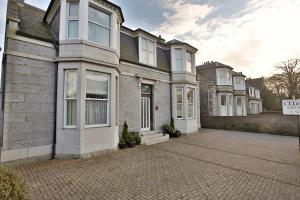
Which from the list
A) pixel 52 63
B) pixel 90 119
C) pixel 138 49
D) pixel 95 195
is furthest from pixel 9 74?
pixel 138 49

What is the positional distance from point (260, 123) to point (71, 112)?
15.4 m

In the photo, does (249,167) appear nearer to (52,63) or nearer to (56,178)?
(56,178)

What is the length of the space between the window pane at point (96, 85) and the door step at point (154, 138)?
3.68m

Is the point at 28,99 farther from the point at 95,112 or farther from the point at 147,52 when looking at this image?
the point at 147,52

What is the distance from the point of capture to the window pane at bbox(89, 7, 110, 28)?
26.1 feet

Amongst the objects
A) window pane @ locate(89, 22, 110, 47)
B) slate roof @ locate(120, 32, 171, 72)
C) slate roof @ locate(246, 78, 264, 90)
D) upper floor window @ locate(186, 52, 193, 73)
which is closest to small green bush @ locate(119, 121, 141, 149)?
slate roof @ locate(120, 32, 171, 72)

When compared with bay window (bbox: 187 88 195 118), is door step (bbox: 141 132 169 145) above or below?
below

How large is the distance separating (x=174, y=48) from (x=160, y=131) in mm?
6692

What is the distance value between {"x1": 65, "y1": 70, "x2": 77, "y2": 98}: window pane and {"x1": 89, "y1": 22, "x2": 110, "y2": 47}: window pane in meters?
1.91

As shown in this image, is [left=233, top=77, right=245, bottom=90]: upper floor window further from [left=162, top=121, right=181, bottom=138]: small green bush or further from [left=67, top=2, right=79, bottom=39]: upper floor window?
[left=67, top=2, right=79, bottom=39]: upper floor window

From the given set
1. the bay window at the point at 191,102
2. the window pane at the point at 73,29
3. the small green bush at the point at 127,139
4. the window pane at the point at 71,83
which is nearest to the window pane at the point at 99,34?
the window pane at the point at 73,29

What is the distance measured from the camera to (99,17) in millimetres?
8281

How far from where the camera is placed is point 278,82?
27781mm

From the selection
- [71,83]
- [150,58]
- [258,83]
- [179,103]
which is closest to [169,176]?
[71,83]
